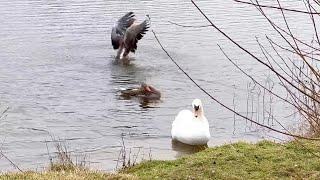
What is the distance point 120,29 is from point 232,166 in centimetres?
1186

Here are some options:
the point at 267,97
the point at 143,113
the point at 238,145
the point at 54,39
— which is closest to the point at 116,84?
the point at 143,113

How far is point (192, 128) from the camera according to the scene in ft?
37.1

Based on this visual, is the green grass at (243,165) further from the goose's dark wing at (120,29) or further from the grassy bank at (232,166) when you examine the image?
the goose's dark wing at (120,29)

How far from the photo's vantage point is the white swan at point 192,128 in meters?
11.1

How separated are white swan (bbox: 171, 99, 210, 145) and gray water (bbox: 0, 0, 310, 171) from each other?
0.22 m

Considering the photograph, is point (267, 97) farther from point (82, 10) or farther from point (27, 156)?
point (82, 10)

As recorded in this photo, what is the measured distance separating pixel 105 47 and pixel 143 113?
6465 mm

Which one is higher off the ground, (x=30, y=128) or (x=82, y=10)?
(x=82, y=10)

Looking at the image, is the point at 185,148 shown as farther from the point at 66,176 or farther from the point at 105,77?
the point at 105,77

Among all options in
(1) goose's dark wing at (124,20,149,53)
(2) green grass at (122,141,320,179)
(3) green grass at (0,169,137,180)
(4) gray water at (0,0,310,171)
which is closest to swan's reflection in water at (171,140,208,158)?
(4) gray water at (0,0,310,171)

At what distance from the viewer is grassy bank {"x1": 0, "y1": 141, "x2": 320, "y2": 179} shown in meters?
6.79

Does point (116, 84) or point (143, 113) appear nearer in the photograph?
point (143, 113)

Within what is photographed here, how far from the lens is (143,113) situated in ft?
42.4

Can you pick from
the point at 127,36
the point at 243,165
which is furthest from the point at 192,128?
the point at 127,36
